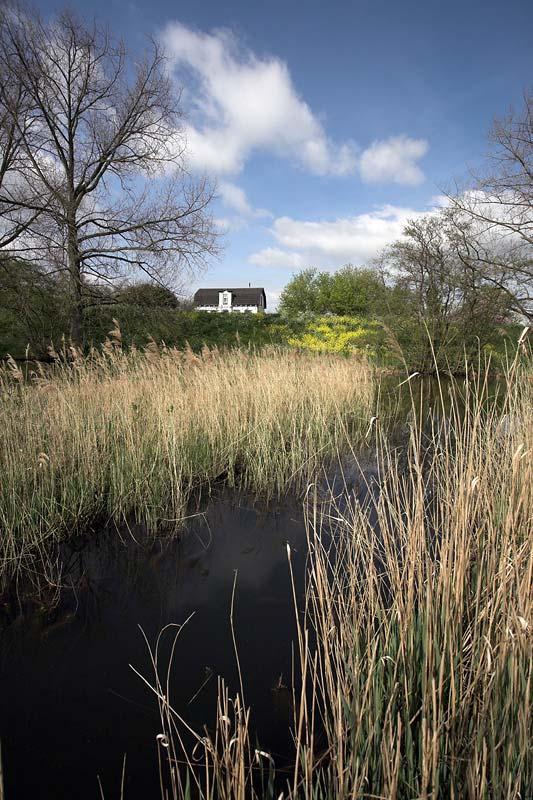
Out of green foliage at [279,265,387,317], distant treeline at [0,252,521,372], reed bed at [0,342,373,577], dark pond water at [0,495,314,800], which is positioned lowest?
dark pond water at [0,495,314,800]

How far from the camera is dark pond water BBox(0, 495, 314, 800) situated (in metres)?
1.76

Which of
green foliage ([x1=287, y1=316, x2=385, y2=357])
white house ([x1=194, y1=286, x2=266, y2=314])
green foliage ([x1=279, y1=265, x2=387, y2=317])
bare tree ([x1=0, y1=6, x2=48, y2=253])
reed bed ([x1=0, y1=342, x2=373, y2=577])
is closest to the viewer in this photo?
reed bed ([x1=0, y1=342, x2=373, y2=577])

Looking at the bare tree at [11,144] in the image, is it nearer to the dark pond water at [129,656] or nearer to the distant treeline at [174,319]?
the distant treeline at [174,319]

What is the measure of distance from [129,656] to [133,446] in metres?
1.96

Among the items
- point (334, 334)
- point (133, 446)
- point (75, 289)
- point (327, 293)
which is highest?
point (327, 293)

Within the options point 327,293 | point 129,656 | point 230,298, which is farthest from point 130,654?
point 230,298

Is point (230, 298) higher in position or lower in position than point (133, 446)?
higher

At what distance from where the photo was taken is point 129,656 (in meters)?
2.29

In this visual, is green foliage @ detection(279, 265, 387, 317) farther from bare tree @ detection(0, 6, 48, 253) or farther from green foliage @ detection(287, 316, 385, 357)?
bare tree @ detection(0, 6, 48, 253)

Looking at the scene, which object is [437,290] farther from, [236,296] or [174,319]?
[236,296]

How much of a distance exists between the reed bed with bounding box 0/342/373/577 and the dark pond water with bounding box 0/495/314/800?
0.39m

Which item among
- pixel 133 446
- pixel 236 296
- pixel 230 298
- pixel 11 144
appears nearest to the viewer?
pixel 133 446

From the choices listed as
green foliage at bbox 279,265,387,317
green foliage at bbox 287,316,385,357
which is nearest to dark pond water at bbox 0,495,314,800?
green foliage at bbox 287,316,385,357

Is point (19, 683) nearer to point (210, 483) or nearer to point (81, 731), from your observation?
point (81, 731)
